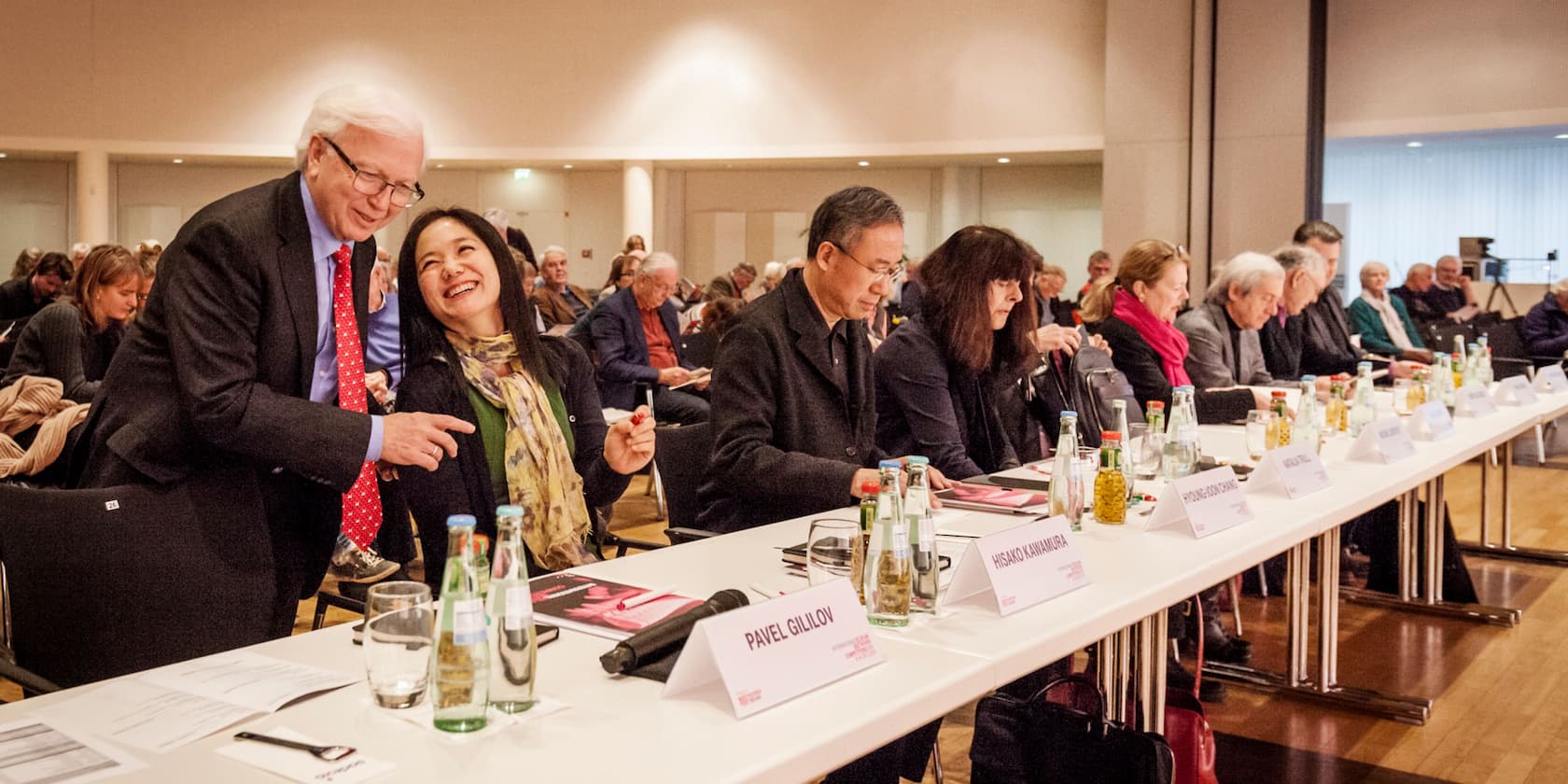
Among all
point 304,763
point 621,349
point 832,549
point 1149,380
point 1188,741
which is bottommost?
point 1188,741

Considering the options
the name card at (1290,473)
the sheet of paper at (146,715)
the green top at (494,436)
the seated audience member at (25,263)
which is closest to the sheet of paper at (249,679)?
the sheet of paper at (146,715)

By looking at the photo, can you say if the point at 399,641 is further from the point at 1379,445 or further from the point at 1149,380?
the point at 1149,380

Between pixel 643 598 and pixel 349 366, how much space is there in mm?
718

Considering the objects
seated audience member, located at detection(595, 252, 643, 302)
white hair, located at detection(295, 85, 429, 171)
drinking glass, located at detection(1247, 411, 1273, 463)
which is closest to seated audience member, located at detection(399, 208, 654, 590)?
white hair, located at detection(295, 85, 429, 171)

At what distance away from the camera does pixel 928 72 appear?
42.0ft

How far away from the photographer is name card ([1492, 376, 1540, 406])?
5309 mm

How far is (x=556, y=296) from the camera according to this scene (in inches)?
341

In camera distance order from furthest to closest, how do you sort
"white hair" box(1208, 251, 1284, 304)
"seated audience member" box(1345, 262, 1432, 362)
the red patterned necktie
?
"seated audience member" box(1345, 262, 1432, 362), "white hair" box(1208, 251, 1284, 304), the red patterned necktie

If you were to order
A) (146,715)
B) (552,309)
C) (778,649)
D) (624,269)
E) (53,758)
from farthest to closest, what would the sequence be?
(624,269)
(552,309)
(778,649)
(146,715)
(53,758)

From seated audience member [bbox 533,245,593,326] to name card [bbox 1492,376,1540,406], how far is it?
462 cm

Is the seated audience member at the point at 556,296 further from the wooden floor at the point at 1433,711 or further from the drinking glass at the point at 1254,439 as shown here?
the drinking glass at the point at 1254,439

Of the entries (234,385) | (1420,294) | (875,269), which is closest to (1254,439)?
(875,269)

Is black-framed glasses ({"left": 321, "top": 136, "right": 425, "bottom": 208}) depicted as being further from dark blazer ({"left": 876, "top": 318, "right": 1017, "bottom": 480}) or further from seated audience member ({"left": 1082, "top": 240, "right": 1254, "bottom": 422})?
seated audience member ({"left": 1082, "top": 240, "right": 1254, "bottom": 422})

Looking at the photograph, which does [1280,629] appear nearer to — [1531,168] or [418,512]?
[418,512]
